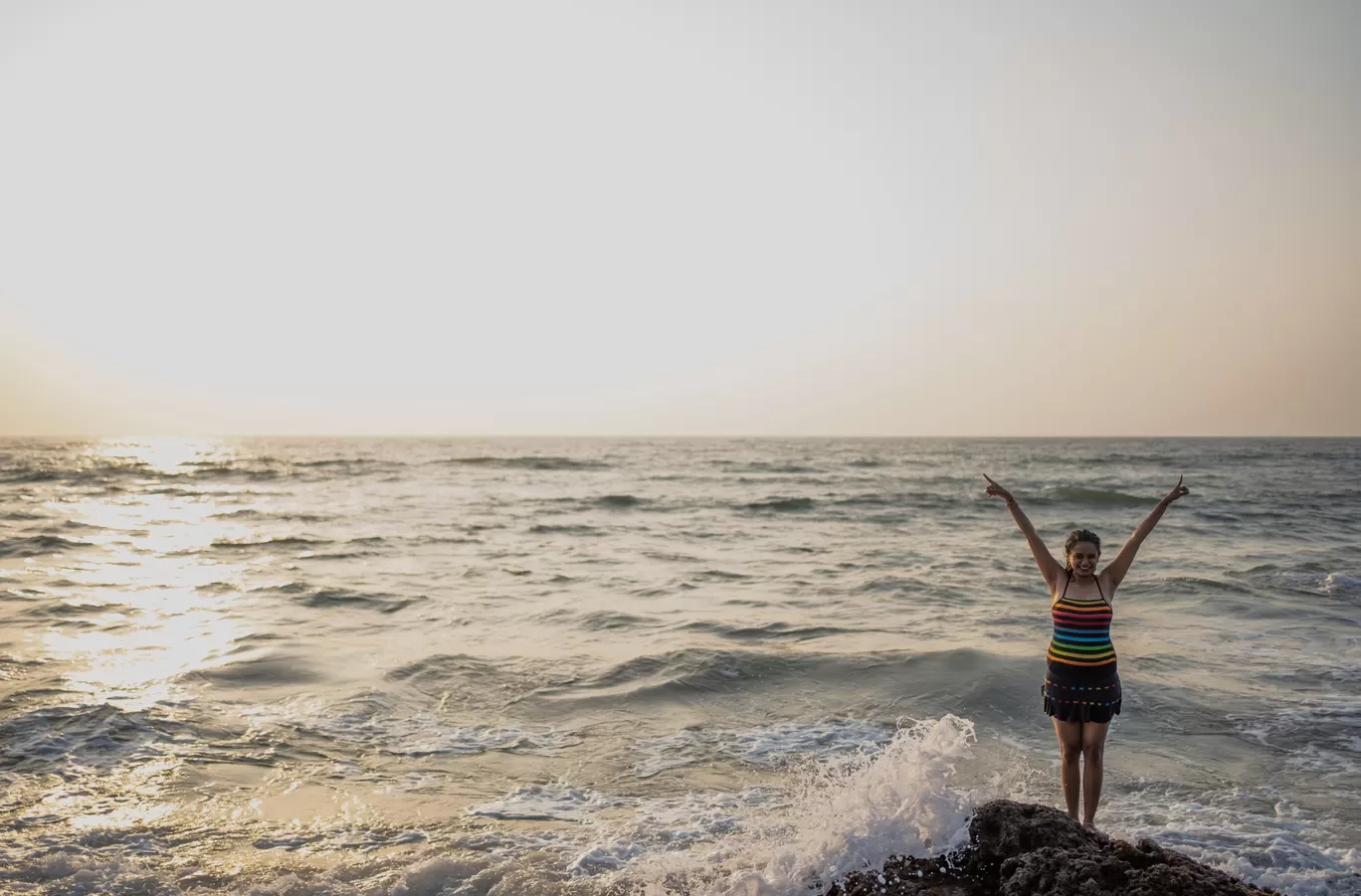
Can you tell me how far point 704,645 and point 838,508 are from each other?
20.5 meters

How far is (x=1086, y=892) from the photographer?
3.77m

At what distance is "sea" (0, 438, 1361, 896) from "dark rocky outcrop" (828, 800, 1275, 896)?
22 centimetres

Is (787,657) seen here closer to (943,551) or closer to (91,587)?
(943,551)

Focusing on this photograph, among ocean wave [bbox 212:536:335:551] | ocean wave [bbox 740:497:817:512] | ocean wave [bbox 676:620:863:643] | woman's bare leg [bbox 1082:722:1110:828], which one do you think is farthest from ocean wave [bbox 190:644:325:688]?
ocean wave [bbox 740:497:817:512]

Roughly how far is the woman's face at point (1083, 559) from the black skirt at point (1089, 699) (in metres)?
0.59

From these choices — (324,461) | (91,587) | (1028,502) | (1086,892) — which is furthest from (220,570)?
(324,461)

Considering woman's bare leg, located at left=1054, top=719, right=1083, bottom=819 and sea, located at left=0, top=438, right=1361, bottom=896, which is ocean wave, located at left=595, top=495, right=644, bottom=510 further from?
woman's bare leg, located at left=1054, top=719, right=1083, bottom=819

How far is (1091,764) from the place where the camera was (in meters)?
5.17

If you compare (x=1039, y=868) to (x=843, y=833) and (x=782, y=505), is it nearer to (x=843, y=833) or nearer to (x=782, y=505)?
(x=843, y=833)

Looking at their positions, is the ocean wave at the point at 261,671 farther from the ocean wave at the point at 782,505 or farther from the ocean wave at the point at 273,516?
the ocean wave at the point at 782,505

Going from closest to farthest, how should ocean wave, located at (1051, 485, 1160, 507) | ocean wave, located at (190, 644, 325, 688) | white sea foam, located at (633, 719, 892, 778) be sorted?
white sea foam, located at (633, 719, 892, 778)
ocean wave, located at (190, 644, 325, 688)
ocean wave, located at (1051, 485, 1160, 507)

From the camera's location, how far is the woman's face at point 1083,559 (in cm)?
512

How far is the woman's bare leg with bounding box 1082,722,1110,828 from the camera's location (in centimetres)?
512

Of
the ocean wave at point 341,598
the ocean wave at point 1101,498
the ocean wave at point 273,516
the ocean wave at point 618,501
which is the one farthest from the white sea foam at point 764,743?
the ocean wave at point 1101,498
